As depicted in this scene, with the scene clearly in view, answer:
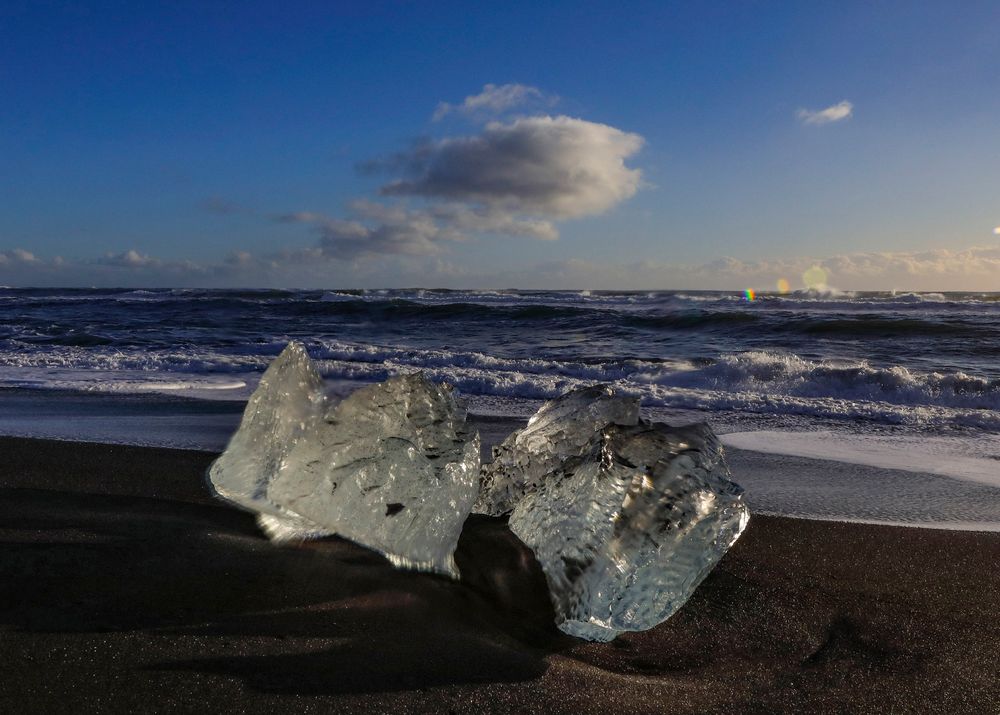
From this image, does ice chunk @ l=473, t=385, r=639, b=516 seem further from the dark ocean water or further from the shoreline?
the dark ocean water

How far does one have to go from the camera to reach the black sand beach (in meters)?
1.22

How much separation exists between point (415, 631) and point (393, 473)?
464 millimetres

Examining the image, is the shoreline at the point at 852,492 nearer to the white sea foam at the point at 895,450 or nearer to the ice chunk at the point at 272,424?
the white sea foam at the point at 895,450

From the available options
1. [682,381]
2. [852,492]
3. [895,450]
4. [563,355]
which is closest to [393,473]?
[852,492]

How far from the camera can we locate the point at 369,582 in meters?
1.70

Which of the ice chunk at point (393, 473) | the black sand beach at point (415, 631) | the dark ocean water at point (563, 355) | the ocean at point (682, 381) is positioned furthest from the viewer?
the dark ocean water at point (563, 355)

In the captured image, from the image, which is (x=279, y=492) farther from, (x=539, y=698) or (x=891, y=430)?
(x=891, y=430)

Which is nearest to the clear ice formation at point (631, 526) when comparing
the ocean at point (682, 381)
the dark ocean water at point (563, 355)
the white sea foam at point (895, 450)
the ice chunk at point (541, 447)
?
the ice chunk at point (541, 447)

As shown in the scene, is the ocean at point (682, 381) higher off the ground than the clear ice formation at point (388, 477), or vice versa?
the clear ice formation at point (388, 477)

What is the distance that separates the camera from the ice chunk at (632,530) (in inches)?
59.9

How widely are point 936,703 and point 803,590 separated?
58 centimetres

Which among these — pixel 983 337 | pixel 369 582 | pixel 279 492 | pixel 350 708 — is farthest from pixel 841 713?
pixel 983 337

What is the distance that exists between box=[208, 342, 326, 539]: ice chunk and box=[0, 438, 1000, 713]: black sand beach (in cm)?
13

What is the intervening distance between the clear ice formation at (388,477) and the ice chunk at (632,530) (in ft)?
0.94
